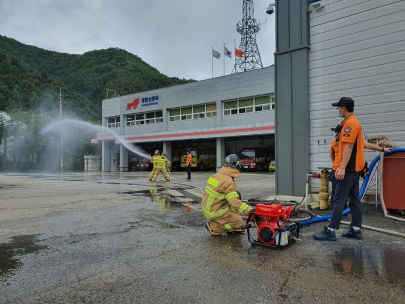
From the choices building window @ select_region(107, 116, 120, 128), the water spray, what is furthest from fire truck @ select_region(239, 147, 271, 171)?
building window @ select_region(107, 116, 120, 128)

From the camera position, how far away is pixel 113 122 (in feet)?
126

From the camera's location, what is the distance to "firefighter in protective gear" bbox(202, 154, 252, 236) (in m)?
4.79

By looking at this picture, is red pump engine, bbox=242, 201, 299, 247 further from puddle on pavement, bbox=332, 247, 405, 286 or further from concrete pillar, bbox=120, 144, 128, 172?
concrete pillar, bbox=120, 144, 128, 172

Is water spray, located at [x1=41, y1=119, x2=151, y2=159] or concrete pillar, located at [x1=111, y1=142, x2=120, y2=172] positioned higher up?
water spray, located at [x1=41, y1=119, x2=151, y2=159]

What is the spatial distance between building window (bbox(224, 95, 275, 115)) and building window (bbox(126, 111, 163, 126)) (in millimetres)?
A: 8583

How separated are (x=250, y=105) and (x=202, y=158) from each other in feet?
26.8

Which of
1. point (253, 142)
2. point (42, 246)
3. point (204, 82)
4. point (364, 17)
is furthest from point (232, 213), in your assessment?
point (253, 142)

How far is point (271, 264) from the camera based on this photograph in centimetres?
372

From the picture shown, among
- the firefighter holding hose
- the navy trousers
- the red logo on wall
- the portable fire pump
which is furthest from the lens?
the red logo on wall

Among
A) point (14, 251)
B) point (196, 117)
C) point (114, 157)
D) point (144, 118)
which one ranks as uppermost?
point (144, 118)

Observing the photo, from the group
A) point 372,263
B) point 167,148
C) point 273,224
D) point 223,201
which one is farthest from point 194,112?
point 372,263

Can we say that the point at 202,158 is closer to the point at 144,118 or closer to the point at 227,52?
the point at 144,118

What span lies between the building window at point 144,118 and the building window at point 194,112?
1718 mm

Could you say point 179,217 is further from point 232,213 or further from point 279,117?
point 279,117
